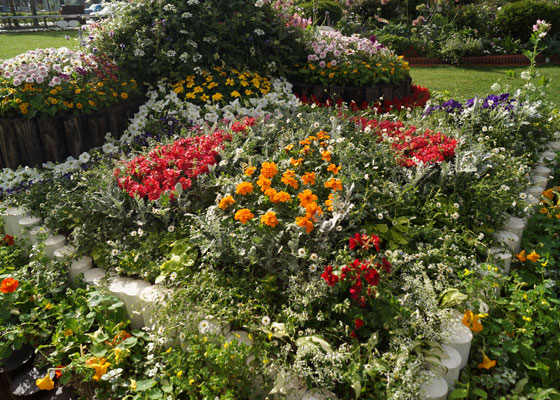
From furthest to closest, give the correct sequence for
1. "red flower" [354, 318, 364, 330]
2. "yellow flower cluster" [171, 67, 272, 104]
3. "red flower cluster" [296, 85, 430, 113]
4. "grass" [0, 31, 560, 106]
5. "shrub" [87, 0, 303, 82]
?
1. "grass" [0, 31, 560, 106]
2. "red flower cluster" [296, 85, 430, 113]
3. "shrub" [87, 0, 303, 82]
4. "yellow flower cluster" [171, 67, 272, 104]
5. "red flower" [354, 318, 364, 330]

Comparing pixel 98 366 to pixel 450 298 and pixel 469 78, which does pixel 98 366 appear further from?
pixel 469 78

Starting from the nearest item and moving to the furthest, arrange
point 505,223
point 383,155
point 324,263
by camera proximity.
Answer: point 324,263, point 505,223, point 383,155

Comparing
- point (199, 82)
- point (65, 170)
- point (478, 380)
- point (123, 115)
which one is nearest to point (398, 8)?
point (199, 82)

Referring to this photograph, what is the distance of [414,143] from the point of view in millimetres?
3520

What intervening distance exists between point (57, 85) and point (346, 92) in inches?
133

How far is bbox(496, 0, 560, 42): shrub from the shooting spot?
38.8 feet

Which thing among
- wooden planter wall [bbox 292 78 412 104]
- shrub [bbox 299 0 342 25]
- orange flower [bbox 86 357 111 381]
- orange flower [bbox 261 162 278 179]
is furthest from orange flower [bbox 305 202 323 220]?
shrub [bbox 299 0 342 25]

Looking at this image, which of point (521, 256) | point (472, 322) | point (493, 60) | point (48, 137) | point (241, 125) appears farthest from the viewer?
point (493, 60)

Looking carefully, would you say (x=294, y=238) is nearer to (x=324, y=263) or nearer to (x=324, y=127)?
(x=324, y=263)

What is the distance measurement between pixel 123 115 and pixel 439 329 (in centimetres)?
386

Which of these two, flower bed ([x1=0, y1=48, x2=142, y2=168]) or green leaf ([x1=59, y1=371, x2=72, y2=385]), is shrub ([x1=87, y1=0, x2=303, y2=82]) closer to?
flower bed ([x1=0, y1=48, x2=142, y2=168])

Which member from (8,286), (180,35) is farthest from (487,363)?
(180,35)

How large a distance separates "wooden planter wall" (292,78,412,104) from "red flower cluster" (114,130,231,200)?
2.15 metres

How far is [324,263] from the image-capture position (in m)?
2.46
